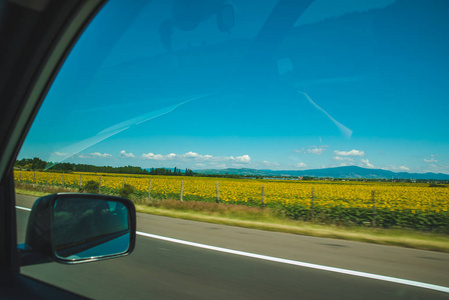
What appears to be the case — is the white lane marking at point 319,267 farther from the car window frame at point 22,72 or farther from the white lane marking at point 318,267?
the car window frame at point 22,72

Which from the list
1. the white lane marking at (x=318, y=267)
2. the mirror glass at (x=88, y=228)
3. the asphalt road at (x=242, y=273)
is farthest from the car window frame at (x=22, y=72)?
the white lane marking at (x=318, y=267)

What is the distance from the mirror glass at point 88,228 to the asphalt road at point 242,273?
212 mm

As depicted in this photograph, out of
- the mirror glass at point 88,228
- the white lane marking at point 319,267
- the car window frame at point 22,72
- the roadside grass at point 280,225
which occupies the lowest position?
the roadside grass at point 280,225

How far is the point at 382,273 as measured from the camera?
3650mm

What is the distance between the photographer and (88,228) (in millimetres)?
1604

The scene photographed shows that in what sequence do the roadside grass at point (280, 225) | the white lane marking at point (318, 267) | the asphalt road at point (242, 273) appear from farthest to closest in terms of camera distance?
the roadside grass at point (280, 225) < the white lane marking at point (318, 267) < the asphalt road at point (242, 273)

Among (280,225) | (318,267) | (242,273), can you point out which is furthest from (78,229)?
(280,225)

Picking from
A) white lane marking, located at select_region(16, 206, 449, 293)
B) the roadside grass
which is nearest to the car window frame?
the roadside grass

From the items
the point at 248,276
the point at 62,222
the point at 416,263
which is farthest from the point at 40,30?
the point at 416,263

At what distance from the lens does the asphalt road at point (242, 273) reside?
7.95 ft

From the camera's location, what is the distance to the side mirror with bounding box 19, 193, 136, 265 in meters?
1.34

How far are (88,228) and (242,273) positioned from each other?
2337 mm

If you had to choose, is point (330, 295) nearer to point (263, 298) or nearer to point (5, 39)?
point (263, 298)

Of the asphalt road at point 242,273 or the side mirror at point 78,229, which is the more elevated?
the side mirror at point 78,229
